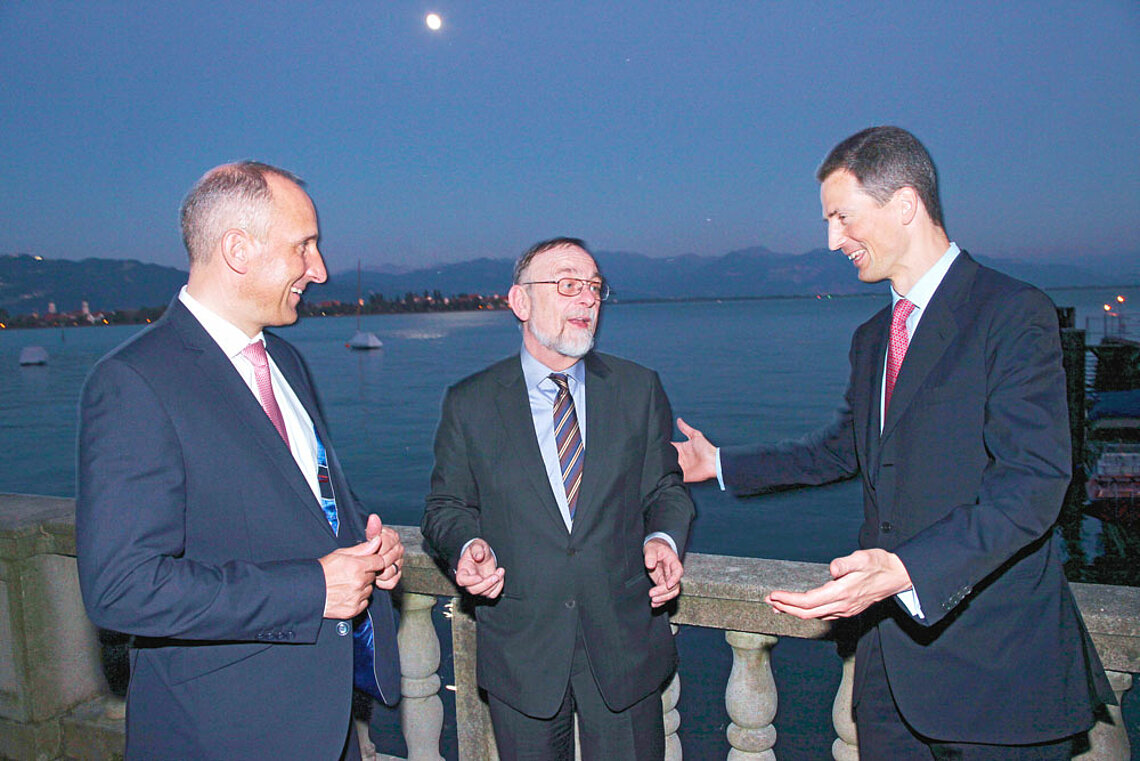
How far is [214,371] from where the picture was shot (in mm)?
2172

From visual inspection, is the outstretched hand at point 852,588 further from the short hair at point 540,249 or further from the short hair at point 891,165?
the short hair at point 540,249

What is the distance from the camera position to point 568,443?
2924mm

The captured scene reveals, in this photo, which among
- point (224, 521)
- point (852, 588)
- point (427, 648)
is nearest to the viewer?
point (852, 588)

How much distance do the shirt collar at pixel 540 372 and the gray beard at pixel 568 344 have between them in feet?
0.17

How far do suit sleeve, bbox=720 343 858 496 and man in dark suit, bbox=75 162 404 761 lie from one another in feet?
5.09

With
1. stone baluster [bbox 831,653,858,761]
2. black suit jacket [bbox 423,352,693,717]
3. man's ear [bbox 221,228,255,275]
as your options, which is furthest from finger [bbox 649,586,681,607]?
man's ear [bbox 221,228,255,275]

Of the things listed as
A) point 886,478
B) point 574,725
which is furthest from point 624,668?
point 886,478

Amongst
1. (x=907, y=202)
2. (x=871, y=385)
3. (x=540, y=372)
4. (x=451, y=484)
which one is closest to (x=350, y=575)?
(x=451, y=484)

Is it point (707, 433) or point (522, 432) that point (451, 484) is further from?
point (707, 433)

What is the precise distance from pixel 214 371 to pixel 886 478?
1.96m

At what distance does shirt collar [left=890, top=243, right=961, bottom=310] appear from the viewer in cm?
243

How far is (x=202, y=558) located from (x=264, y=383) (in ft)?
1.79

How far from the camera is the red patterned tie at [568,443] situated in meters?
2.88

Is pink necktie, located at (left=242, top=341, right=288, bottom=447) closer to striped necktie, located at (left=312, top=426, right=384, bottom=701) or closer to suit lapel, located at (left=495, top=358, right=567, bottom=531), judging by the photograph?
striped necktie, located at (left=312, top=426, right=384, bottom=701)
